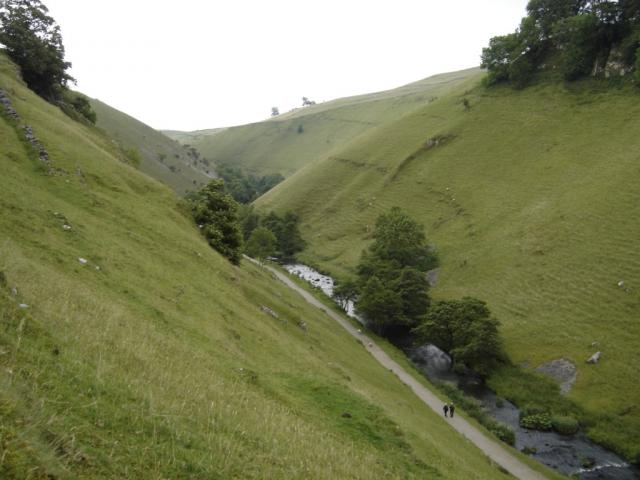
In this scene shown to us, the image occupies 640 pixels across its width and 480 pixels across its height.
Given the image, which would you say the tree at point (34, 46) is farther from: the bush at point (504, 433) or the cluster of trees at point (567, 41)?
the cluster of trees at point (567, 41)

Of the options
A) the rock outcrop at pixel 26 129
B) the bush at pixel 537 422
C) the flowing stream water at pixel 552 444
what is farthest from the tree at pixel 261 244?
the bush at pixel 537 422

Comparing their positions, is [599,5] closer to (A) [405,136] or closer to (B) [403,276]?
(A) [405,136]

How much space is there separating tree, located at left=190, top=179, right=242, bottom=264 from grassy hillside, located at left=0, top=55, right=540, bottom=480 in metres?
6.09

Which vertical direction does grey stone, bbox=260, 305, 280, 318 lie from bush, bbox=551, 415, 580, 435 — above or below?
above

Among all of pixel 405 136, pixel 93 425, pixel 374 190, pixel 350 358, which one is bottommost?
pixel 350 358

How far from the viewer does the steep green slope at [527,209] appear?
53.8 m

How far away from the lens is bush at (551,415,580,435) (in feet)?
143

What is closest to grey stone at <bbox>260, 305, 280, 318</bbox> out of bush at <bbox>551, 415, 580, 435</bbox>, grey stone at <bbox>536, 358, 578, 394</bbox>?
bush at <bbox>551, 415, 580, 435</bbox>

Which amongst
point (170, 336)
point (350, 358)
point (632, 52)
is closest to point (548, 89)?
point (632, 52)

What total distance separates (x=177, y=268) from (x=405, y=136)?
118490mm

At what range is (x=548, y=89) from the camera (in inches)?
4419

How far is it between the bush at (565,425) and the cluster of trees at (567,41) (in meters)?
83.4

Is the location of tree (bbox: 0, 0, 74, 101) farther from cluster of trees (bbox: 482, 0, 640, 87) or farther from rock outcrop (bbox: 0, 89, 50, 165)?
cluster of trees (bbox: 482, 0, 640, 87)

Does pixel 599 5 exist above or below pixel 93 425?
above
